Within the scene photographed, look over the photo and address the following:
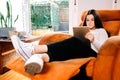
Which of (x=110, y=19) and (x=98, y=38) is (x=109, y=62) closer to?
(x=98, y=38)

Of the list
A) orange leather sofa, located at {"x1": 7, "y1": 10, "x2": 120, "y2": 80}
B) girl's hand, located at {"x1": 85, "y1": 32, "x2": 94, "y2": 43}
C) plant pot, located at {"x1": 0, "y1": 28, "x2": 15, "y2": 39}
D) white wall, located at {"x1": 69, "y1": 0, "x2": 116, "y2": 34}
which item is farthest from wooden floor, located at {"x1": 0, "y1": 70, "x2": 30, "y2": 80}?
white wall, located at {"x1": 69, "y1": 0, "x2": 116, "y2": 34}

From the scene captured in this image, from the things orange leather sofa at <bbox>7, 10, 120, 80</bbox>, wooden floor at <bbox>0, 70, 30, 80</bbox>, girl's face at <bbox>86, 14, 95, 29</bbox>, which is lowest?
wooden floor at <bbox>0, 70, 30, 80</bbox>

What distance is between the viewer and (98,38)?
1.90 m

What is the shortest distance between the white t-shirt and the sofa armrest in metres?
0.29

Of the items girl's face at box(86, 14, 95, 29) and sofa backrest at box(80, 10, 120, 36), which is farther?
sofa backrest at box(80, 10, 120, 36)

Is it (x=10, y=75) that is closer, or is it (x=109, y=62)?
(x=109, y=62)

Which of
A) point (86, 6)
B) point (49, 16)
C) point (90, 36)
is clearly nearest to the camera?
point (90, 36)

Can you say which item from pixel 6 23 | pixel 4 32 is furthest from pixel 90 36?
pixel 6 23

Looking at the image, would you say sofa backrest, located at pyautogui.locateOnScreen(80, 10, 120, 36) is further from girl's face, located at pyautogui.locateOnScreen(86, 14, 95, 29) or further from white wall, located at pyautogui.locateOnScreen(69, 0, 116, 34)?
white wall, located at pyautogui.locateOnScreen(69, 0, 116, 34)

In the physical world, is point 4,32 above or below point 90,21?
below

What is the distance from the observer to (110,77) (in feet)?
4.97

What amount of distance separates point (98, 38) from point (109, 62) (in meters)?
0.45

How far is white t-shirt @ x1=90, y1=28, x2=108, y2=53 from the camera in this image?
1.80m

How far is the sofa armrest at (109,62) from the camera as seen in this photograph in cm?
148
